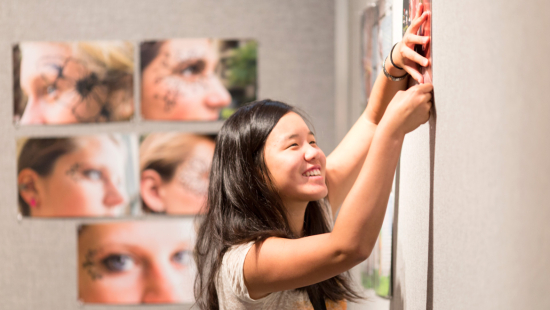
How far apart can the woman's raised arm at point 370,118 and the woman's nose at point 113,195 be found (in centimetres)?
96

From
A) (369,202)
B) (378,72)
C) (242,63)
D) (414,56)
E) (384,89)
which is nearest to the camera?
(369,202)

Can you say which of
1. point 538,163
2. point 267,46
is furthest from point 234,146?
point 267,46

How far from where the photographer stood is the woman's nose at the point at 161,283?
5.81ft

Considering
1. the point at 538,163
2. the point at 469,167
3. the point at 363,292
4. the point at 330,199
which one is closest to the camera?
the point at 538,163

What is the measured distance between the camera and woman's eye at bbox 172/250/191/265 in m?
1.77

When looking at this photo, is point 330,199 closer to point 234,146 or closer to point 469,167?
point 234,146

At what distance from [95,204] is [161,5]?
0.76 m

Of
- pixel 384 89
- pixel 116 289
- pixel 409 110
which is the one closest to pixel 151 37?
pixel 116 289

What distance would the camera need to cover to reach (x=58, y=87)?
5.79 feet

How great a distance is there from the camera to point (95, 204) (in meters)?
1.77

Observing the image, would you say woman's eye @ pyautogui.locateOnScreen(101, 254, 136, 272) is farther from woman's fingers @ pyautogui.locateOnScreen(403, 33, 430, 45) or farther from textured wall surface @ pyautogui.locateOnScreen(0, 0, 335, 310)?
woman's fingers @ pyautogui.locateOnScreen(403, 33, 430, 45)

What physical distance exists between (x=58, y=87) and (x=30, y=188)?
15.1 inches

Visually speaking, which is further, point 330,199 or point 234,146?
point 330,199

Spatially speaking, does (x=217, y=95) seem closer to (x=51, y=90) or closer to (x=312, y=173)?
(x=51, y=90)
